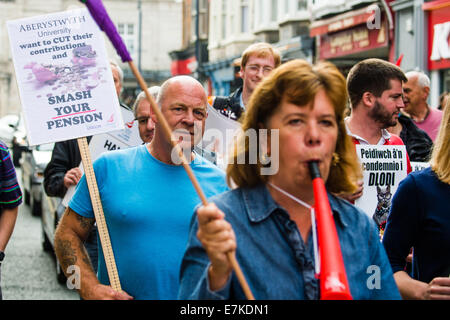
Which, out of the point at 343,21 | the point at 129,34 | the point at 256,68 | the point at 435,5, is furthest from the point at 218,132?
the point at 129,34


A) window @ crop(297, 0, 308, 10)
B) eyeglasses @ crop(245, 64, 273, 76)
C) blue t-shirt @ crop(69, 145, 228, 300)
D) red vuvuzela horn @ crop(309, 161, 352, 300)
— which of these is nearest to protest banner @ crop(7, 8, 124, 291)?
blue t-shirt @ crop(69, 145, 228, 300)

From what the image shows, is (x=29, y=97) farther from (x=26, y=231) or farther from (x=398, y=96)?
(x=26, y=231)

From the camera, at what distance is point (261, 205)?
247cm

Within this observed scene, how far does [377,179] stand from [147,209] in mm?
1602

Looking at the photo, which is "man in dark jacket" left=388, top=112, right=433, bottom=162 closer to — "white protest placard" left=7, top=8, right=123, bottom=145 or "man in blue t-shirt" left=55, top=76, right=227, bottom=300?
"man in blue t-shirt" left=55, top=76, right=227, bottom=300

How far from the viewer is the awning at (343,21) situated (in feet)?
60.5

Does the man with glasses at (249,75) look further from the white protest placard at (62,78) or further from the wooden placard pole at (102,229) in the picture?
the wooden placard pole at (102,229)

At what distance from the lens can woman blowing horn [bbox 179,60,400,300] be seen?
2.37 metres

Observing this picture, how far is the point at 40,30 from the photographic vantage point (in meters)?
4.03

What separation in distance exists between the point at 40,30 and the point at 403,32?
14.1 m

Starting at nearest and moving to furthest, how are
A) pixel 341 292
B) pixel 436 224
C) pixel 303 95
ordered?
pixel 341 292 < pixel 303 95 < pixel 436 224

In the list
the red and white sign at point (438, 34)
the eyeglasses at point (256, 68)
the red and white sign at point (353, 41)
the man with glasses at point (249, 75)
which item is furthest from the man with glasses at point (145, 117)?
the red and white sign at point (353, 41)

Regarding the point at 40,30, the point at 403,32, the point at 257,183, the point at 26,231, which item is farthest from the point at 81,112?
the point at 403,32

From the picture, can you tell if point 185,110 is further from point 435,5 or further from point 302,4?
point 302,4
